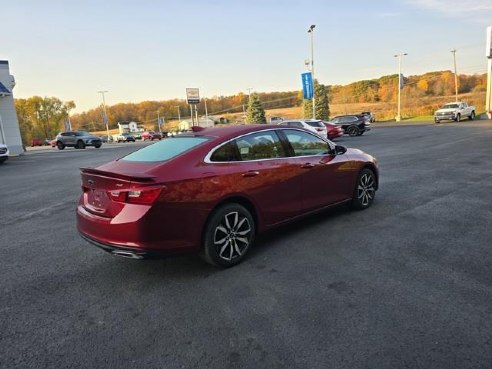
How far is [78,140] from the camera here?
35.4 metres

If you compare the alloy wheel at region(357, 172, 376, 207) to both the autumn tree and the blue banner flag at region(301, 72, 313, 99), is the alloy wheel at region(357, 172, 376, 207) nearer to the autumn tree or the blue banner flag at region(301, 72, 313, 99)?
the blue banner flag at region(301, 72, 313, 99)

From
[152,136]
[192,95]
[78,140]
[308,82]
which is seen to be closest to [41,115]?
[152,136]

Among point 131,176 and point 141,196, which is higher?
point 131,176

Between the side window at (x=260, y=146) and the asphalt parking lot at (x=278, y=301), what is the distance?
1172 millimetres

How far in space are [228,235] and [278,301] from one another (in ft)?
3.58

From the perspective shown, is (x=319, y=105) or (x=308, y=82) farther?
(x=319, y=105)

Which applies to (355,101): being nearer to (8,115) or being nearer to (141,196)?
(8,115)

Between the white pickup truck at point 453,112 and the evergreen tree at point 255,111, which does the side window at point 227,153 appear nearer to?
the white pickup truck at point 453,112

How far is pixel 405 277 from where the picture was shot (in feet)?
12.6

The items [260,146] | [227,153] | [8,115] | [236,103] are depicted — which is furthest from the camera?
[236,103]

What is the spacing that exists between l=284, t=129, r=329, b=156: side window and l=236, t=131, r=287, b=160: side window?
0.26 meters

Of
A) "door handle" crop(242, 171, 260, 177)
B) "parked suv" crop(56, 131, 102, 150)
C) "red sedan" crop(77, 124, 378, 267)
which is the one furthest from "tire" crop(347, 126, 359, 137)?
"door handle" crop(242, 171, 260, 177)

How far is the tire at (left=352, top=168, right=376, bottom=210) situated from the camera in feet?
20.6

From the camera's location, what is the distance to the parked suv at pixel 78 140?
3509cm
